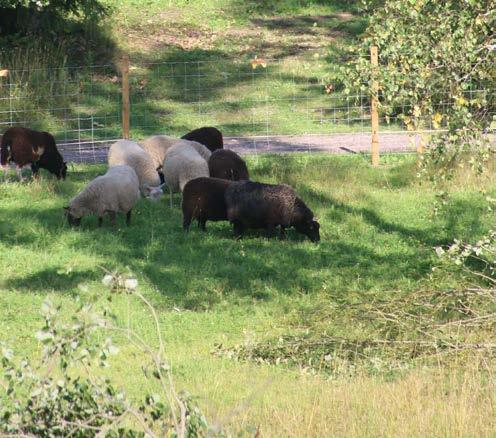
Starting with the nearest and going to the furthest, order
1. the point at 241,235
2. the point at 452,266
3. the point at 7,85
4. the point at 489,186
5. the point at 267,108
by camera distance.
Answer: the point at 452,266
the point at 241,235
the point at 489,186
the point at 7,85
the point at 267,108

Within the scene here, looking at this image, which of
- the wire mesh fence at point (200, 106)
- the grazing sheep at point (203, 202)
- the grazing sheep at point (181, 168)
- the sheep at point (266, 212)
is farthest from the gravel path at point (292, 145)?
the sheep at point (266, 212)

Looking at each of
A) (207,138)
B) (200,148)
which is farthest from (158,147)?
(207,138)

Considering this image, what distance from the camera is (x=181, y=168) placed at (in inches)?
693

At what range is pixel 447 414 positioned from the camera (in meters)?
7.71

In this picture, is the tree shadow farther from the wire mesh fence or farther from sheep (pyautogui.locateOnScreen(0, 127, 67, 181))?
the wire mesh fence

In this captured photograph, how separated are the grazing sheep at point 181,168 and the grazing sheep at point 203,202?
3.61 feet

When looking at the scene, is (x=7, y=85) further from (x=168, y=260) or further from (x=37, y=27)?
(x=168, y=260)

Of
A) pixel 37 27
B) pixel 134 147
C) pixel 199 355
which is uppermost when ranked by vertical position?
pixel 37 27

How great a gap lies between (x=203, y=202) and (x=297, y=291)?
3.01m

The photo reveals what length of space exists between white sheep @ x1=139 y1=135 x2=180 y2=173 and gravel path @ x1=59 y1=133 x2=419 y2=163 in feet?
5.77

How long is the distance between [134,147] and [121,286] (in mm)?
13040

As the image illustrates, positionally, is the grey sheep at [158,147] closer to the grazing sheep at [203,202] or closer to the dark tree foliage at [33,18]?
the grazing sheep at [203,202]

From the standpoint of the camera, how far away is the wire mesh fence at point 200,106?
2328 cm

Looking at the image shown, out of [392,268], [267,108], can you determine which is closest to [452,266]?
[392,268]
